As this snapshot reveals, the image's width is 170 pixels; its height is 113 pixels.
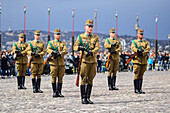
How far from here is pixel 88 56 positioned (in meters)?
10.2

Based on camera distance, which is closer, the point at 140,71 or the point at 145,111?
the point at 145,111

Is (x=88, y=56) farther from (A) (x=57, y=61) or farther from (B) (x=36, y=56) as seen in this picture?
(B) (x=36, y=56)

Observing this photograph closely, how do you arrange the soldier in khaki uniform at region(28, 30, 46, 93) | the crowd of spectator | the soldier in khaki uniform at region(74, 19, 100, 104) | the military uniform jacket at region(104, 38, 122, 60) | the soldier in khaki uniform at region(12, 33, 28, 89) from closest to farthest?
the soldier in khaki uniform at region(74, 19, 100, 104) → the soldier in khaki uniform at region(28, 30, 46, 93) → the military uniform jacket at region(104, 38, 122, 60) → the soldier in khaki uniform at region(12, 33, 28, 89) → the crowd of spectator

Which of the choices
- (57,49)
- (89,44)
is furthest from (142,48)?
(89,44)

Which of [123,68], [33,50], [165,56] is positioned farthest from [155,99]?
[165,56]

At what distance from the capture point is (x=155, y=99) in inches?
436

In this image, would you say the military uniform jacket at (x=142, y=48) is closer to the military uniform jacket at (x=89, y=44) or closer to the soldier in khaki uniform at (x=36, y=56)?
the military uniform jacket at (x=89, y=44)

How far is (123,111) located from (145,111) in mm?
522

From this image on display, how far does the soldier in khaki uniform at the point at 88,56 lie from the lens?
401 inches

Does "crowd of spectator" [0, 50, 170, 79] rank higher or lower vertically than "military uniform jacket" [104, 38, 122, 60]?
lower

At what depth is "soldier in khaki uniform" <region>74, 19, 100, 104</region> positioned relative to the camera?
33.4ft

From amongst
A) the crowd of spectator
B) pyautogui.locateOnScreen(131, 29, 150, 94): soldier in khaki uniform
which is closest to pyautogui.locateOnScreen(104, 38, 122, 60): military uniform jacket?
pyautogui.locateOnScreen(131, 29, 150, 94): soldier in khaki uniform

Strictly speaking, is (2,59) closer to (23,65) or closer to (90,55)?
(23,65)

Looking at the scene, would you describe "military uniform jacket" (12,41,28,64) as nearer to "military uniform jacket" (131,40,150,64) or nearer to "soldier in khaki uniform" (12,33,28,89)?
"soldier in khaki uniform" (12,33,28,89)
